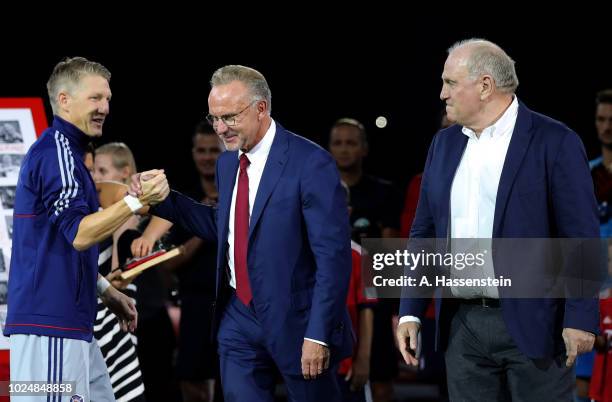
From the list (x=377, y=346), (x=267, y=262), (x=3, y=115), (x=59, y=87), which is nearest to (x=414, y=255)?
(x=267, y=262)

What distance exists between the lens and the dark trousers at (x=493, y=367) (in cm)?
325

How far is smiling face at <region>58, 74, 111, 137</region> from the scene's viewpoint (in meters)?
3.71

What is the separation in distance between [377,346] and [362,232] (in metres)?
0.63

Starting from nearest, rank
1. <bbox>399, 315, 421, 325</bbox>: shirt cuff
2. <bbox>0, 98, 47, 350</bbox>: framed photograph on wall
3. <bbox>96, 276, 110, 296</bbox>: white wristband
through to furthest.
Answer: <bbox>399, 315, 421, 325</bbox>: shirt cuff < <bbox>96, 276, 110, 296</bbox>: white wristband < <bbox>0, 98, 47, 350</bbox>: framed photograph on wall

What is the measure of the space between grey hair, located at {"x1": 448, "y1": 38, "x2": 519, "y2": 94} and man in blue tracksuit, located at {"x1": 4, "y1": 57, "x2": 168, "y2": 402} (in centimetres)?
112

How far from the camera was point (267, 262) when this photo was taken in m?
3.64

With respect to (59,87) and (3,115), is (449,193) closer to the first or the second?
(59,87)

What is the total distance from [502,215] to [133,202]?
47.9 inches

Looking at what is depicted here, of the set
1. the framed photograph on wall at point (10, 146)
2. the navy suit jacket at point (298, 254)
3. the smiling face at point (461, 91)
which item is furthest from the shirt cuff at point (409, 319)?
the framed photograph on wall at point (10, 146)

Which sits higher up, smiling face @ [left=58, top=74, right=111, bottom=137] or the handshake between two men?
smiling face @ [left=58, top=74, right=111, bottom=137]

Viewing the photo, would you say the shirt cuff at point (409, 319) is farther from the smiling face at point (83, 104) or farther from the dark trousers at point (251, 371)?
the smiling face at point (83, 104)

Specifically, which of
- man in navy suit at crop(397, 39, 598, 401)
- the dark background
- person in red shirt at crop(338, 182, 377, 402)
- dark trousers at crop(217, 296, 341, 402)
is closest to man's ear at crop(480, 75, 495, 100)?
man in navy suit at crop(397, 39, 598, 401)

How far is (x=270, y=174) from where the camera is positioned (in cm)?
369

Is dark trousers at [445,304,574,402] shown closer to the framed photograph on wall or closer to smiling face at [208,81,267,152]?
smiling face at [208,81,267,152]
